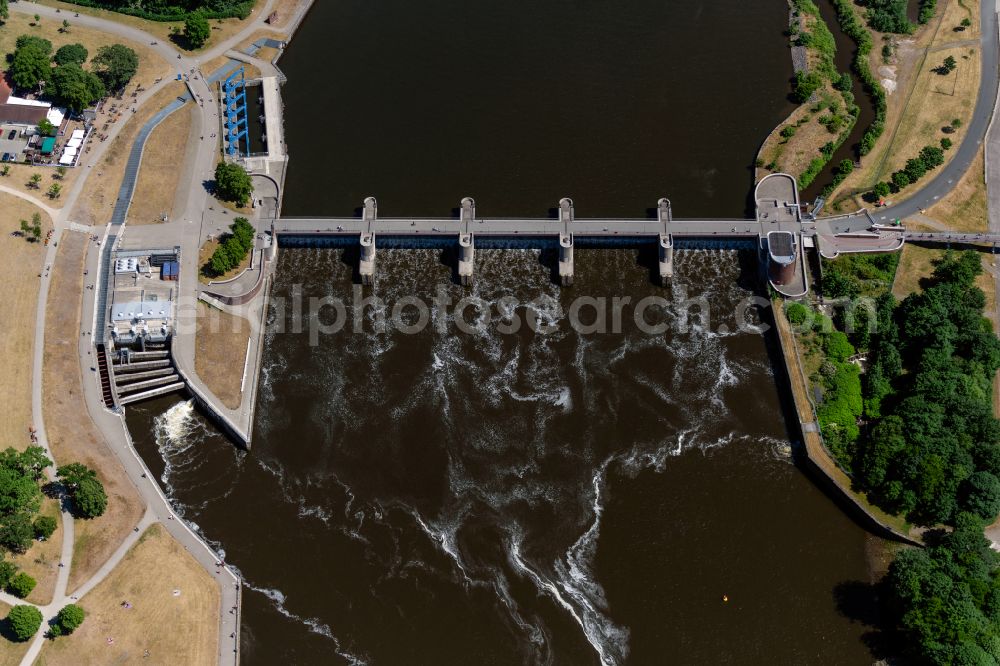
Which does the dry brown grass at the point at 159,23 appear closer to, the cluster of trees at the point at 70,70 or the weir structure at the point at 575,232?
the cluster of trees at the point at 70,70

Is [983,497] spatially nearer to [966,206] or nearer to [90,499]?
[966,206]

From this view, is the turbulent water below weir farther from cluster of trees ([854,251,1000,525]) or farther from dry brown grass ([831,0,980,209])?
dry brown grass ([831,0,980,209])

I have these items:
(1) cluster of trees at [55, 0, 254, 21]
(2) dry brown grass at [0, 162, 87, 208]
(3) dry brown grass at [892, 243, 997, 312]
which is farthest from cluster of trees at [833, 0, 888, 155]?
(2) dry brown grass at [0, 162, 87, 208]

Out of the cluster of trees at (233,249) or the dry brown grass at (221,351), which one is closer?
the dry brown grass at (221,351)

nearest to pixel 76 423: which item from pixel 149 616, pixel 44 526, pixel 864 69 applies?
pixel 44 526

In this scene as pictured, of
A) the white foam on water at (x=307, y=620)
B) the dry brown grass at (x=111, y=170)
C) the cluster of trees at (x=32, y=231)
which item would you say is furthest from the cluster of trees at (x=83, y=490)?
the dry brown grass at (x=111, y=170)

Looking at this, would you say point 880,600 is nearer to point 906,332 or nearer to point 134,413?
point 906,332
